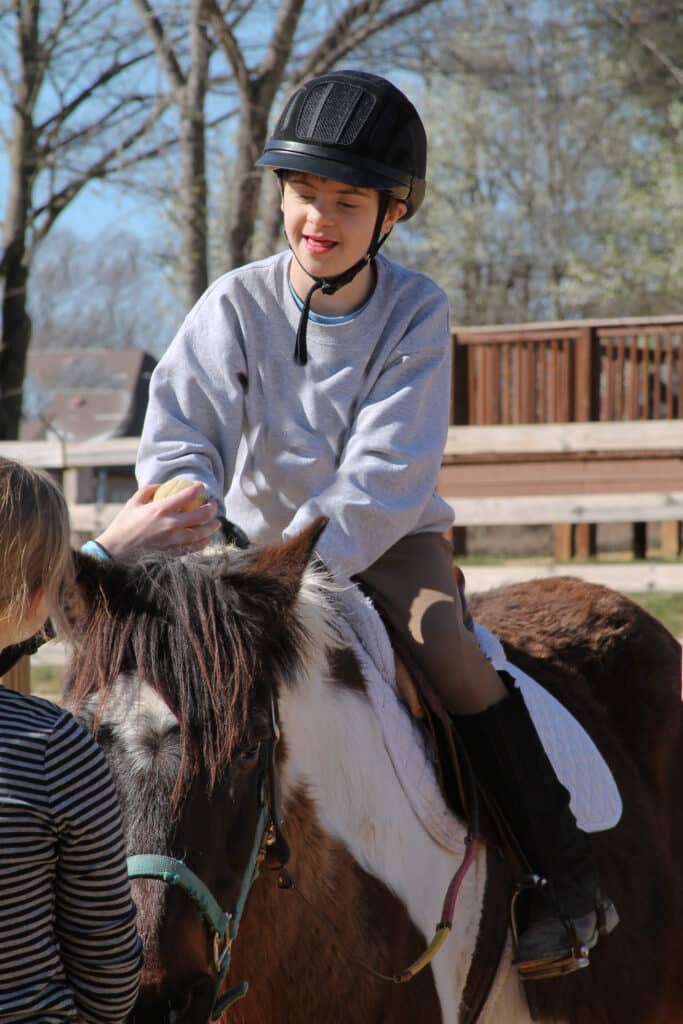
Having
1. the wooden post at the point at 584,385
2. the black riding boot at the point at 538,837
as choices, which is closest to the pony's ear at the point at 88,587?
the black riding boot at the point at 538,837

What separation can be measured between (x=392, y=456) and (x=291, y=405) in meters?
0.29

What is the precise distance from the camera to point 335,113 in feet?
8.75

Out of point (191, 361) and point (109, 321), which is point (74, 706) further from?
point (109, 321)

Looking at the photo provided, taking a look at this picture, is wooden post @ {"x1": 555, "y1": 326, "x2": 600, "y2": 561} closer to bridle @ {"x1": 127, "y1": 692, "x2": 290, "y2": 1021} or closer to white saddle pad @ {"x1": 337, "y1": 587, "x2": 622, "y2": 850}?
white saddle pad @ {"x1": 337, "y1": 587, "x2": 622, "y2": 850}

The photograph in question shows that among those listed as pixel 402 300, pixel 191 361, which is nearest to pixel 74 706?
pixel 191 361

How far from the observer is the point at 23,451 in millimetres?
7918

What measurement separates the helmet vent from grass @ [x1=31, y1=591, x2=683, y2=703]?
4.71 metres

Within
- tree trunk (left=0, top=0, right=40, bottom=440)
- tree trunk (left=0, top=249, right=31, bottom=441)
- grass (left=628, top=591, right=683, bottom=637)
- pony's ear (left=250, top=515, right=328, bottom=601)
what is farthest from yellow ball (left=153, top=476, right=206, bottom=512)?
tree trunk (left=0, top=249, right=31, bottom=441)

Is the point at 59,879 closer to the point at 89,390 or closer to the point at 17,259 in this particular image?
the point at 17,259

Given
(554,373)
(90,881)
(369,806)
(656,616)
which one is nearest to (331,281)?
(369,806)

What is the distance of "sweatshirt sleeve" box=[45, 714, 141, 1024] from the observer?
1571mm

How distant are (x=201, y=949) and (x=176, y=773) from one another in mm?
271

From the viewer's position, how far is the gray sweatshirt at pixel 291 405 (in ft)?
8.43

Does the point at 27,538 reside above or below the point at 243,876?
above
